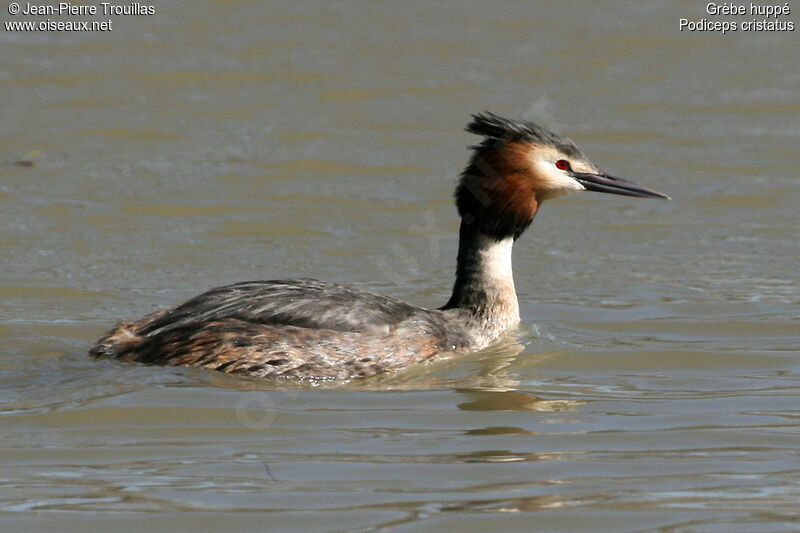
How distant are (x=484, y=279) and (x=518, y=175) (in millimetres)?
699

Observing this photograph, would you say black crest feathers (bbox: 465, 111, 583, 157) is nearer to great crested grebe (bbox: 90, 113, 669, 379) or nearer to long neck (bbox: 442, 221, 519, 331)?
great crested grebe (bbox: 90, 113, 669, 379)

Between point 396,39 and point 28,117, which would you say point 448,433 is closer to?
point 28,117

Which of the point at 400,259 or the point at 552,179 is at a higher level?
the point at 552,179

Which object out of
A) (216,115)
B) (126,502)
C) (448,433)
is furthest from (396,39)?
(126,502)

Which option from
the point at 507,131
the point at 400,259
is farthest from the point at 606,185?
the point at 400,259

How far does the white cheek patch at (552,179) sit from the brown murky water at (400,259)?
37.0 inches

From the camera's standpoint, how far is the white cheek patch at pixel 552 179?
8508 mm

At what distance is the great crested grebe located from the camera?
761 centimetres

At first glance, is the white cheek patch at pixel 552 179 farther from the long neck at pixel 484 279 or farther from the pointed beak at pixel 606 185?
the long neck at pixel 484 279

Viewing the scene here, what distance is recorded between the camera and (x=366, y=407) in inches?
283

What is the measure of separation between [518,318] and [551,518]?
359 cm

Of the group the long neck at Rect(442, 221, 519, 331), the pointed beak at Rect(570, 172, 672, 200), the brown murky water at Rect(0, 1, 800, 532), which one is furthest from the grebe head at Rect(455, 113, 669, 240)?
the brown murky water at Rect(0, 1, 800, 532)

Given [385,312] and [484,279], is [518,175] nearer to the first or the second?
[484,279]

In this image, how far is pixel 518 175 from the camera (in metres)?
8.48
